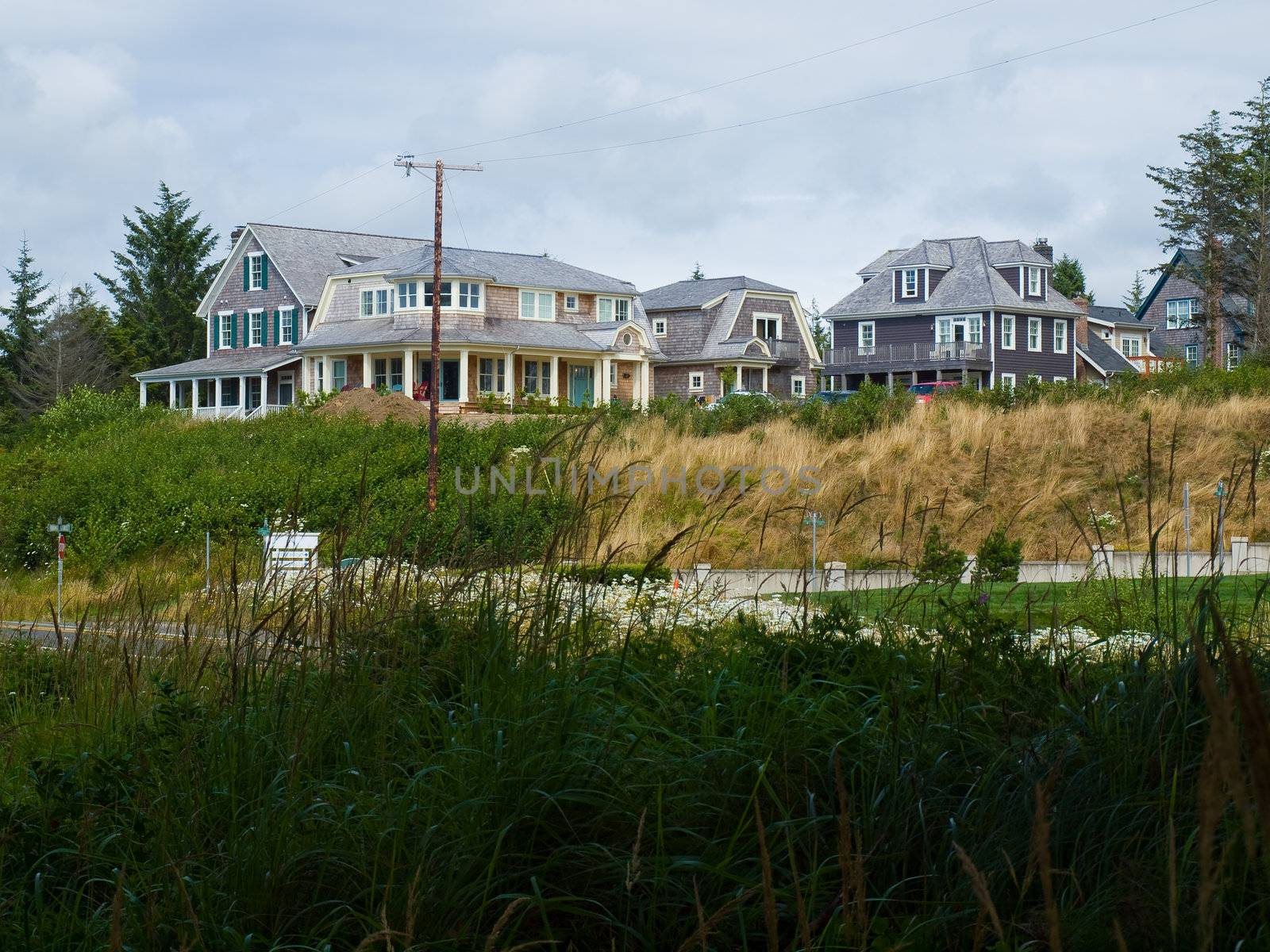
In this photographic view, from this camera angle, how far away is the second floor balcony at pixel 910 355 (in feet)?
172

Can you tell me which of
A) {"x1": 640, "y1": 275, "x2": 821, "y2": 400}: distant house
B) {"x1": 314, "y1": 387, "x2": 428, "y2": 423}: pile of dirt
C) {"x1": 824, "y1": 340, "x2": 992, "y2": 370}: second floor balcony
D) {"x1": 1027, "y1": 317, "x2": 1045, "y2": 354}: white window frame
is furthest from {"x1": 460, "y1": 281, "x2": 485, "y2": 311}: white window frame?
{"x1": 1027, "y1": 317, "x2": 1045, "y2": 354}: white window frame

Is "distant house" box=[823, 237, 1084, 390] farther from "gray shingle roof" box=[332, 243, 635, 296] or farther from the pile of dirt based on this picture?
the pile of dirt

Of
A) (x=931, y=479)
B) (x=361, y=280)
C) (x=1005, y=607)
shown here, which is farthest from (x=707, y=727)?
(x=361, y=280)

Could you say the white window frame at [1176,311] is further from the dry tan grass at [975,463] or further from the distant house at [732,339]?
the dry tan grass at [975,463]

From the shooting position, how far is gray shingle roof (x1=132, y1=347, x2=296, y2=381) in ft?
162

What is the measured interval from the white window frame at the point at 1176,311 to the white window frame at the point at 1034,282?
52.1ft

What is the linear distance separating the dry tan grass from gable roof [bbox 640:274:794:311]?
29361mm

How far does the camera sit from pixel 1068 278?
84375mm

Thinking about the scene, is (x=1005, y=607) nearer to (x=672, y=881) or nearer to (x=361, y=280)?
(x=672, y=881)

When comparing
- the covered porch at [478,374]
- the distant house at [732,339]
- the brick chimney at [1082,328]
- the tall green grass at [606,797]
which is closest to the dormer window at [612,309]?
the covered porch at [478,374]

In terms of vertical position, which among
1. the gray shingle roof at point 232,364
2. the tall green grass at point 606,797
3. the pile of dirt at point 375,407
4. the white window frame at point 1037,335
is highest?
the white window frame at point 1037,335

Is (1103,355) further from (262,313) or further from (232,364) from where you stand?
(232,364)

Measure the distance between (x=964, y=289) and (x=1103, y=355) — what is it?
1012 centimetres

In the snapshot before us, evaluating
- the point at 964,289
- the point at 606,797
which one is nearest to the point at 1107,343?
the point at 964,289
